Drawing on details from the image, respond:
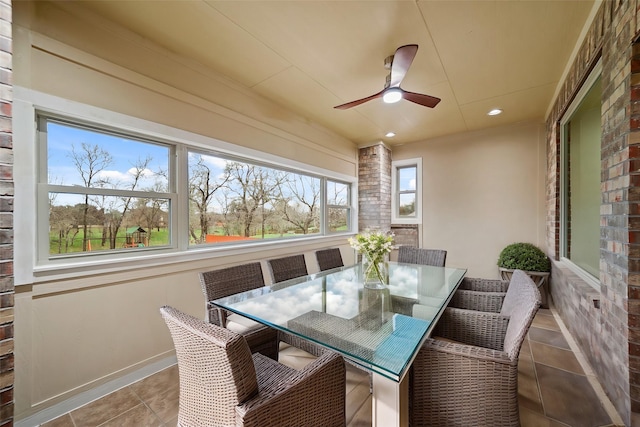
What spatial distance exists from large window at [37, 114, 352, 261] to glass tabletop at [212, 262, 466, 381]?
103cm

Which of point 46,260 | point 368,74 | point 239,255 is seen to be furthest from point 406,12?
point 46,260

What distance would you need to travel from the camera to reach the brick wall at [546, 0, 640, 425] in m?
1.41

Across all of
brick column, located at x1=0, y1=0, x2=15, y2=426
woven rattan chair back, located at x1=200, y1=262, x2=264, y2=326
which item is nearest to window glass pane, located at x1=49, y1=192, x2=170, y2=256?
brick column, located at x1=0, y1=0, x2=15, y2=426

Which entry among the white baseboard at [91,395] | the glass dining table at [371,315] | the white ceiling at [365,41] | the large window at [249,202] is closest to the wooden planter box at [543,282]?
the glass dining table at [371,315]

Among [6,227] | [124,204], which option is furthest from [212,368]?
[124,204]

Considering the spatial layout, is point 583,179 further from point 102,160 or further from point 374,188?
point 102,160

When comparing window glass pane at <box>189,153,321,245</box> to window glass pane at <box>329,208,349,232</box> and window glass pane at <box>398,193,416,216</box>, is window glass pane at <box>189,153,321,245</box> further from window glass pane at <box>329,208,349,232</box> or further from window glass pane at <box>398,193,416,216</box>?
window glass pane at <box>398,193,416,216</box>

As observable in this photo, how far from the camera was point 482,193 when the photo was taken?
4.39 m

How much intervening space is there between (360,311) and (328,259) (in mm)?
1460

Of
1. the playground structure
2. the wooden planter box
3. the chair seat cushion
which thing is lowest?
the wooden planter box

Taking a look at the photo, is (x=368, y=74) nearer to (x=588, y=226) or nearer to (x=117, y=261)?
(x=588, y=226)

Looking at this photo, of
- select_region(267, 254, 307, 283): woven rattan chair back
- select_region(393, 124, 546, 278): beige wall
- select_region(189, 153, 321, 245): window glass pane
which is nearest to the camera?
select_region(267, 254, 307, 283): woven rattan chair back

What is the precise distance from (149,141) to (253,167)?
119 centimetres

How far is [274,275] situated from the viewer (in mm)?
2482
